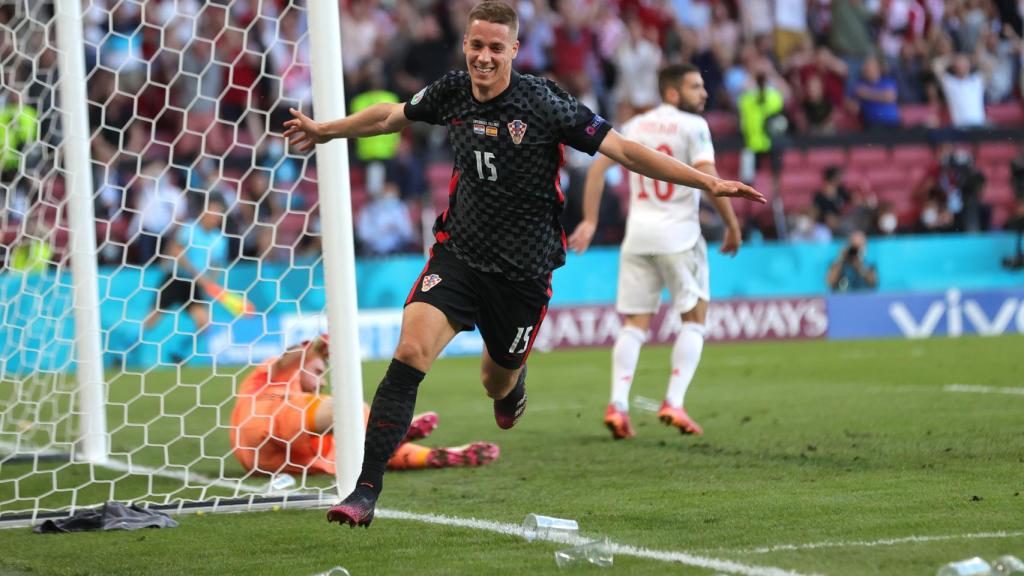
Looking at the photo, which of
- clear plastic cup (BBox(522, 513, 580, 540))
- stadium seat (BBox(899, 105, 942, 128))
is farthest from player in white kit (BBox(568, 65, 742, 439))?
stadium seat (BBox(899, 105, 942, 128))

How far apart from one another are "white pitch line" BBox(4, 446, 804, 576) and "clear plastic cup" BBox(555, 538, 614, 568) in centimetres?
17

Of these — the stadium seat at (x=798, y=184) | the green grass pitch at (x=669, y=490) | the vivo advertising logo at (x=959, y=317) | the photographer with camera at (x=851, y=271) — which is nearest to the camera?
the green grass pitch at (x=669, y=490)

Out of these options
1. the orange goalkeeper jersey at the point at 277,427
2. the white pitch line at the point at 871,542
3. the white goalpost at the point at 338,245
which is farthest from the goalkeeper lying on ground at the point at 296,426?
the white pitch line at the point at 871,542

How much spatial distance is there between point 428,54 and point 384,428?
1472 cm

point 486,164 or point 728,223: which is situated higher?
point 486,164

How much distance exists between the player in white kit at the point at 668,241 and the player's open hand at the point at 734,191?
130 inches

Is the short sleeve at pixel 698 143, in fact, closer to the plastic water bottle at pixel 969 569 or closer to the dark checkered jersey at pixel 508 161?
the dark checkered jersey at pixel 508 161

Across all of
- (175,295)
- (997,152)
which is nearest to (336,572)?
(175,295)

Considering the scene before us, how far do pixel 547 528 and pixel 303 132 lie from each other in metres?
1.85

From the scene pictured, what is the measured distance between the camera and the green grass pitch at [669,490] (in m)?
4.82

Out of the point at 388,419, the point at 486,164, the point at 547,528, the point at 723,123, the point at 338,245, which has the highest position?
the point at 723,123

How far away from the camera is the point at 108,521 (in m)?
5.86

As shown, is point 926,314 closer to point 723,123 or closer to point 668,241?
point 723,123

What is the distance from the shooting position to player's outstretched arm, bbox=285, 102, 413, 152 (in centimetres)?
570
